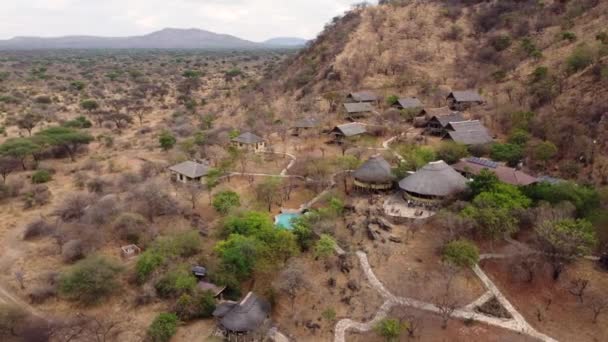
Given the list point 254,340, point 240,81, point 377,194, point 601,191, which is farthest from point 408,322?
point 240,81

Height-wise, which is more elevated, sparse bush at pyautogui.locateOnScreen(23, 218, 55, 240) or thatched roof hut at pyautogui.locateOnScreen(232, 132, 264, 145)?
thatched roof hut at pyautogui.locateOnScreen(232, 132, 264, 145)

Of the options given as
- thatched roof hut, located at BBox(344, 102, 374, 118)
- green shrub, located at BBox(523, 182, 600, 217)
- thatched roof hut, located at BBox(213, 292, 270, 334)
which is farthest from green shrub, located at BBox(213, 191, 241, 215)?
thatched roof hut, located at BBox(344, 102, 374, 118)

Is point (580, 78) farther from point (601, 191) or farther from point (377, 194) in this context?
point (377, 194)

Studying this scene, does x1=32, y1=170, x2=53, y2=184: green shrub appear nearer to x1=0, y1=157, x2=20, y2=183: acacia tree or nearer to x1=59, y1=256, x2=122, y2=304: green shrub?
x1=0, y1=157, x2=20, y2=183: acacia tree

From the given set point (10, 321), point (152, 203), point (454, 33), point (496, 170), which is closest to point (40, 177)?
point (152, 203)

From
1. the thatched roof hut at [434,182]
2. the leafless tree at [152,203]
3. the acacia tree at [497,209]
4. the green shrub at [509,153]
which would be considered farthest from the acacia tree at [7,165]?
the green shrub at [509,153]

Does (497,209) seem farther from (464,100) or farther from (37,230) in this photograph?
(37,230)
